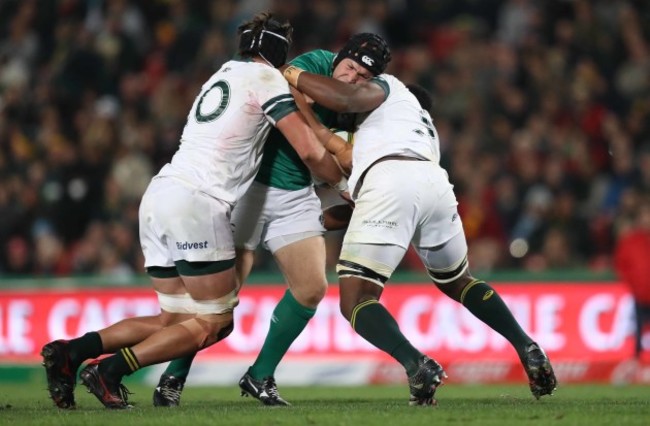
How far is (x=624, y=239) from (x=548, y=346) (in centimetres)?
147

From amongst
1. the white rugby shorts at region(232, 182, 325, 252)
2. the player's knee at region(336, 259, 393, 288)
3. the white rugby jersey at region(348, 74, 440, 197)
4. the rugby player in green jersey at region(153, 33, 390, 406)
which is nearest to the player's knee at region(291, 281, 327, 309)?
the rugby player in green jersey at region(153, 33, 390, 406)

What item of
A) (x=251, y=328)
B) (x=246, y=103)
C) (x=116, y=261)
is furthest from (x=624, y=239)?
(x=246, y=103)

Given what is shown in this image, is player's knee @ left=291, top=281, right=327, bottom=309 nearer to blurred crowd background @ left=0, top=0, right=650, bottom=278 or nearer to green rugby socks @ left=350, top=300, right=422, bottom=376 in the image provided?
green rugby socks @ left=350, top=300, right=422, bottom=376

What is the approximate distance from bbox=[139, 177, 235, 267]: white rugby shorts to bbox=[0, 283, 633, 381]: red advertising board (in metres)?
5.96

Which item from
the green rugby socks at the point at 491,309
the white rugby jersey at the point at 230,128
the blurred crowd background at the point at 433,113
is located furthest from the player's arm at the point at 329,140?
the blurred crowd background at the point at 433,113

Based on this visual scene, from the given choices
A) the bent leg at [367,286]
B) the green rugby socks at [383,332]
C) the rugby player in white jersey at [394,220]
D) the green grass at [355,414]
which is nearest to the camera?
the green grass at [355,414]

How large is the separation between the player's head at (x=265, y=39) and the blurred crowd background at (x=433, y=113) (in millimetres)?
6425

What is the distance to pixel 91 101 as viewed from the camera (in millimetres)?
17203

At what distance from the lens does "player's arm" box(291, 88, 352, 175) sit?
25.8 feet

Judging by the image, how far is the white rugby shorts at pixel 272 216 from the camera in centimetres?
819

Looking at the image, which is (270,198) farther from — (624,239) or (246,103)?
(624,239)

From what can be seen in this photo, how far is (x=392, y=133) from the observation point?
7.67 m

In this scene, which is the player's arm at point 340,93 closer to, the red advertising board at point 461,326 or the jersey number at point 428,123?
the jersey number at point 428,123

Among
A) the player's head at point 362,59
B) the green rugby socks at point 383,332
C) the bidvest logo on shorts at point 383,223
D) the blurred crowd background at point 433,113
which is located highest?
the player's head at point 362,59
